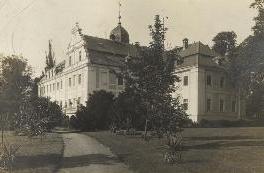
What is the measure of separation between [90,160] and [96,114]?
20841mm

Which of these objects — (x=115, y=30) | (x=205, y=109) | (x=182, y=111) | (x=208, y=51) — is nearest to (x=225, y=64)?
(x=208, y=51)

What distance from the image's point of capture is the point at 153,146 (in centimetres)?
2350

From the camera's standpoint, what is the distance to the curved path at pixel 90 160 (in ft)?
52.0

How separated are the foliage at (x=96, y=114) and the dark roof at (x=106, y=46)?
14028 millimetres

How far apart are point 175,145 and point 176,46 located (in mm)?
8299

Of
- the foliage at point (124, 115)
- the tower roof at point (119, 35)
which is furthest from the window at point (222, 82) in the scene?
the foliage at point (124, 115)

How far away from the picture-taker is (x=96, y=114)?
39094mm

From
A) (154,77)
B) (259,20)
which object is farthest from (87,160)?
(259,20)

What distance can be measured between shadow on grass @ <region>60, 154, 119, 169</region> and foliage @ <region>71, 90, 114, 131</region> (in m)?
19.2

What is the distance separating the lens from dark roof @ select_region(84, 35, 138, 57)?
175 feet

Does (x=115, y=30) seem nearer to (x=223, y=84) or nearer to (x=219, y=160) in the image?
(x=223, y=84)

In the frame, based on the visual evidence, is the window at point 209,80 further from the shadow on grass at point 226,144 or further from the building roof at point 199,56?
the shadow on grass at point 226,144

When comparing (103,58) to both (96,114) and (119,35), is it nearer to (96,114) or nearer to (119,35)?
(119,35)

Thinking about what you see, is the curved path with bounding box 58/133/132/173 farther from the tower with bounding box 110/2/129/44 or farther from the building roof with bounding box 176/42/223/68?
the tower with bounding box 110/2/129/44
